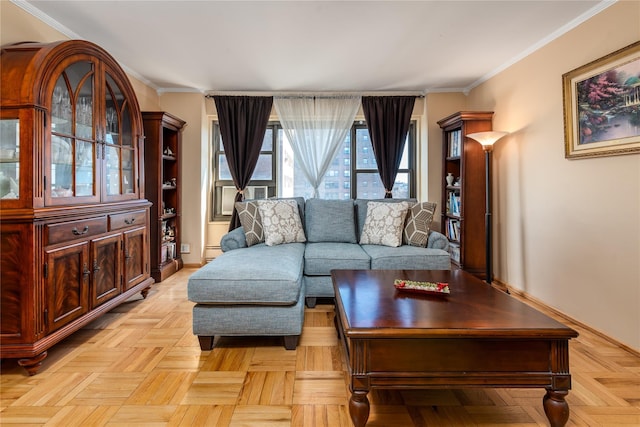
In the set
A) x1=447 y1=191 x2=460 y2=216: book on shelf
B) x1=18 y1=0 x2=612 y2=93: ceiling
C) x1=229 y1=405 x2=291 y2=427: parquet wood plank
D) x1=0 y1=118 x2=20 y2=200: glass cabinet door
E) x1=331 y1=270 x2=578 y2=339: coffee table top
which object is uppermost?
x1=18 y1=0 x2=612 y2=93: ceiling

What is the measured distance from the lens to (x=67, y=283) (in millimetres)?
2037

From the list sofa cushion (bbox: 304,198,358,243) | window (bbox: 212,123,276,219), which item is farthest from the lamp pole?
window (bbox: 212,123,276,219)

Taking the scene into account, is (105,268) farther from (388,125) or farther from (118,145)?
(388,125)

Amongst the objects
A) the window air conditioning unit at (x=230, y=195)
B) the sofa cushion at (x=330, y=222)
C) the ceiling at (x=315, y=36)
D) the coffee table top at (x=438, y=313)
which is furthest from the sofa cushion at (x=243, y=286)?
the window air conditioning unit at (x=230, y=195)

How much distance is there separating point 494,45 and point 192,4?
7.98ft

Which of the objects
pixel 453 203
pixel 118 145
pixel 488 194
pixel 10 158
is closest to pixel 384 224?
pixel 488 194

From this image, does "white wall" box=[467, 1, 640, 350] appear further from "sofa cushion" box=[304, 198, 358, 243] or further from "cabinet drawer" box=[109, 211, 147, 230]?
"cabinet drawer" box=[109, 211, 147, 230]

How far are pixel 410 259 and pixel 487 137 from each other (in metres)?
1.46

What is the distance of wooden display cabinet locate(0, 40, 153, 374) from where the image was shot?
1.78 m

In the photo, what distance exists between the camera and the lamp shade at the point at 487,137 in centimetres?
326

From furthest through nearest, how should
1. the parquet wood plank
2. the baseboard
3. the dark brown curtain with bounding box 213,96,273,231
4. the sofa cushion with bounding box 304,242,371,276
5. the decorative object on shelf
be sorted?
the dark brown curtain with bounding box 213,96,273,231 < the decorative object on shelf < the sofa cushion with bounding box 304,242,371,276 < the baseboard < the parquet wood plank

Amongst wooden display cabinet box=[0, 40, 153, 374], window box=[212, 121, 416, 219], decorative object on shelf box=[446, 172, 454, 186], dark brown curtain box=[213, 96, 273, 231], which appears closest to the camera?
wooden display cabinet box=[0, 40, 153, 374]

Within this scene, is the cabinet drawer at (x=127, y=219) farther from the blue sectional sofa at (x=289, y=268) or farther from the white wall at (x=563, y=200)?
the white wall at (x=563, y=200)

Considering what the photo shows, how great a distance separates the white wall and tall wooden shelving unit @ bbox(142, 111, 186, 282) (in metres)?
3.51
